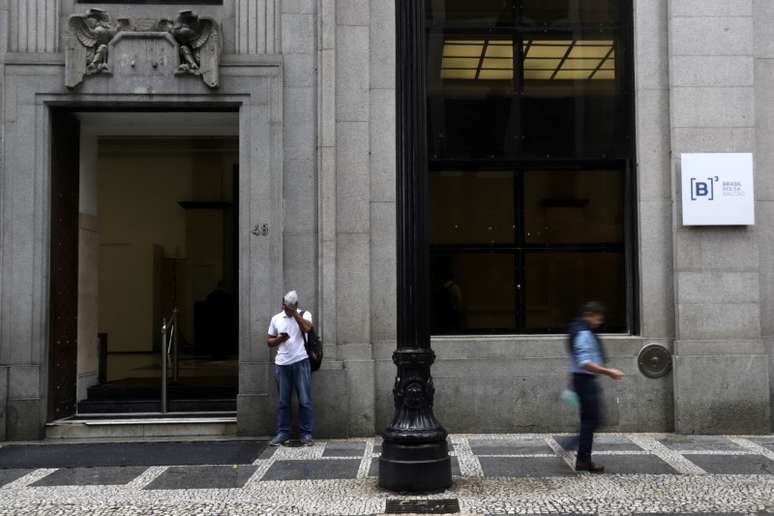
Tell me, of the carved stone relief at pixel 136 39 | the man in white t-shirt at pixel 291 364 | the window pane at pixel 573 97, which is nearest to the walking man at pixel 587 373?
the man in white t-shirt at pixel 291 364

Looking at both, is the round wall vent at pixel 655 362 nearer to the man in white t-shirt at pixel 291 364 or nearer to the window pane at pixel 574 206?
the window pane at pixel 574 206

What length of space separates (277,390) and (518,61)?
5.72 m

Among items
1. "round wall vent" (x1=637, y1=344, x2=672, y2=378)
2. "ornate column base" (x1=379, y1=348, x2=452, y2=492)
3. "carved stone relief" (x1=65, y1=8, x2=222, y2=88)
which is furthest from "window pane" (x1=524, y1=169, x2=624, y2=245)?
"carved stone relief" (x1=65, y1=8, x2=222, y2=88)

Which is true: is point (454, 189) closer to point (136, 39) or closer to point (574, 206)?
point (574, 206)

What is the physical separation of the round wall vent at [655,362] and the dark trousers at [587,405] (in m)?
2.84

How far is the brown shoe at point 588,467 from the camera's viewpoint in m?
7.65

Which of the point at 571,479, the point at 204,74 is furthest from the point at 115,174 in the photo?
the point at 571,479

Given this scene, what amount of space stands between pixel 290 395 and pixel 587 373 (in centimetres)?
385

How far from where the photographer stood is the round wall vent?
397 inches

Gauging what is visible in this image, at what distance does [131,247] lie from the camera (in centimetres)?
1580

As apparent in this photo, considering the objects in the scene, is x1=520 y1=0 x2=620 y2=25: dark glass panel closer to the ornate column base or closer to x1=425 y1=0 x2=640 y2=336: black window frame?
x1=425 y1=0 x2=640 y2=336: black window frame

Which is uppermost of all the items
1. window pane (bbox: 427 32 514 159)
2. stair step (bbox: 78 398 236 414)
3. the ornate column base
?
window pane (bbox: 427 32 514 159)

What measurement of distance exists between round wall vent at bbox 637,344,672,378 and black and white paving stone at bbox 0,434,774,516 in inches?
34.1

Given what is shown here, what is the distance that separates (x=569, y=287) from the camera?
34.6ft
